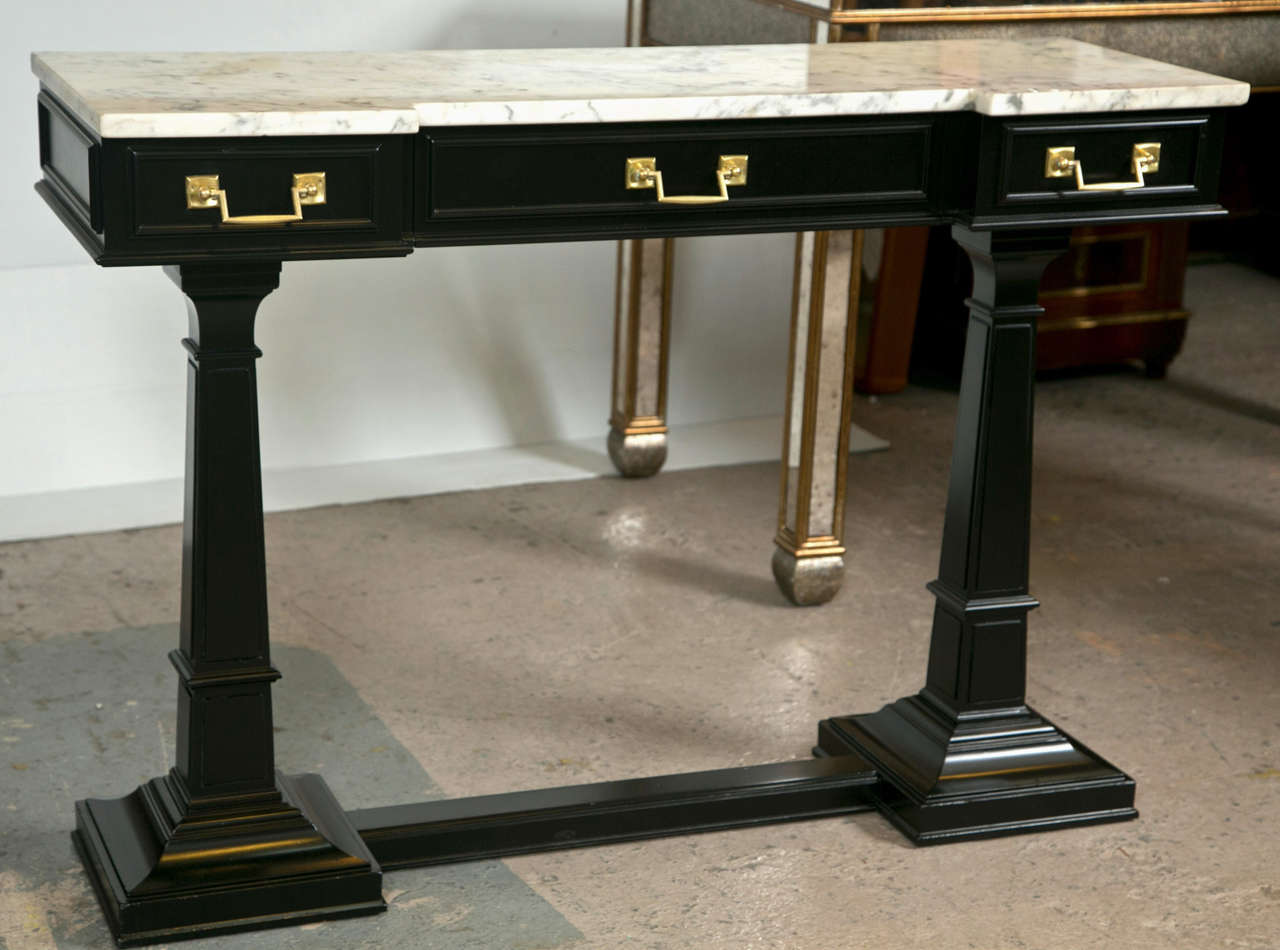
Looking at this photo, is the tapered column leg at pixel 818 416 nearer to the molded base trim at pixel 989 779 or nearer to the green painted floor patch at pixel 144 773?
the molded base trim at pixel 989 779

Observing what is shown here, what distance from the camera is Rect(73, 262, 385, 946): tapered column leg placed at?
2369 mm

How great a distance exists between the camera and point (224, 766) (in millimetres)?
2494

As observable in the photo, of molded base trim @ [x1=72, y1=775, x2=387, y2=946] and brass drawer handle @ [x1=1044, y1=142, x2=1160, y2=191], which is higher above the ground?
brass drawer handle @ [x1=1044, y1=142, x2=1160, y2=191]

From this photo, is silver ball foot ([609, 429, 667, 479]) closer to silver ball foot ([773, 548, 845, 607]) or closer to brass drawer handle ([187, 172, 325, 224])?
silver ball foot ([773, 548, 845, 607])

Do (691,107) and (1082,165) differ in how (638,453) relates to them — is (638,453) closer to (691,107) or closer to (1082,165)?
(1082,165)

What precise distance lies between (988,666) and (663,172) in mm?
953

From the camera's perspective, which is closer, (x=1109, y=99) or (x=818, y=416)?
(x=1109, y=99)

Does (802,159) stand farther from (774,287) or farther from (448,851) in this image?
(774,287)

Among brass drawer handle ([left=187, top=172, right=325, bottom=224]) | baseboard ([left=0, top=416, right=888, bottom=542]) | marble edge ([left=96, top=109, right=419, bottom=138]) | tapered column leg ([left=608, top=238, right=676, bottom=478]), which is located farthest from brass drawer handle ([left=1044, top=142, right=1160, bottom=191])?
baseboard ([left=0, top=416, right=888, bottom=542])

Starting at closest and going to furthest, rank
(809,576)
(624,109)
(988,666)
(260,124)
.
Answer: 1. (260,124)
2. (624,109)
3. (988,666)
4. (809,576)

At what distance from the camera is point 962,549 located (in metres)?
2.80

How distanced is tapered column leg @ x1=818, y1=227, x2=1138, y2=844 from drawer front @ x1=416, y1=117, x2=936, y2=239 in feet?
0.78

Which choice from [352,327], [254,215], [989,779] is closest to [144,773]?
[254,215]

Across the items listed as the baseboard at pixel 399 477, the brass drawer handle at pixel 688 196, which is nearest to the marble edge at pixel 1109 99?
the brass drawer handle at pixel 688 196
